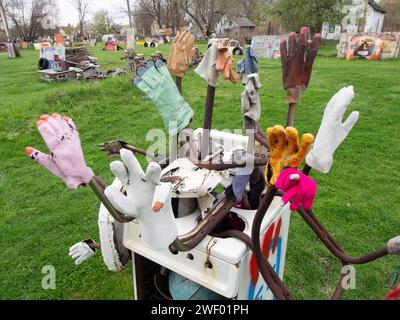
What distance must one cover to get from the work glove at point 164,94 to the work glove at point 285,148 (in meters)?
0.52

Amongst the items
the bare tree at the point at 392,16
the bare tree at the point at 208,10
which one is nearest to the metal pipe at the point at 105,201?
the bare tree at the point at 208,10

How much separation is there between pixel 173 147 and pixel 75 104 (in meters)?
4.79

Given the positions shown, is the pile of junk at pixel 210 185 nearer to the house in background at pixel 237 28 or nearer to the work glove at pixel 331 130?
the work glove at pixel 331 130

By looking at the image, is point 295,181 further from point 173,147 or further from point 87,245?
point 87,245

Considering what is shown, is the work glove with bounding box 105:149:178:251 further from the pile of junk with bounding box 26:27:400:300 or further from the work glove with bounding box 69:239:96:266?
the work glove with bounding box 69:239:96:266

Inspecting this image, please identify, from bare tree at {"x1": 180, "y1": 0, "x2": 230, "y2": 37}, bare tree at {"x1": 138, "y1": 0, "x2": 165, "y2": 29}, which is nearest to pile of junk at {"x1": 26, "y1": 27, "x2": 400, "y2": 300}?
bare tree at {"x1": 180, "y1": 0, "x2": 230, "y2": 37}

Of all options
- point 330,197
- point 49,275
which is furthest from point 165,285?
point 330,197

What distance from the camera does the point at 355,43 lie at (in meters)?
11.2

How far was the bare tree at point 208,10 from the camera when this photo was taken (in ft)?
74.3

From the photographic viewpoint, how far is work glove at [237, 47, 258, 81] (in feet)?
3.73

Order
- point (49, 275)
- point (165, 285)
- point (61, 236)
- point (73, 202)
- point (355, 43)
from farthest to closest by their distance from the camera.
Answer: point (355, 43), point (73, 202), point (61, 236), point (49, 275), point (165, 285)

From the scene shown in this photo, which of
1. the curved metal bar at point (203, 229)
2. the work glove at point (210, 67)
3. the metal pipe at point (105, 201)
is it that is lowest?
the curved metal bar at point (203, 229)

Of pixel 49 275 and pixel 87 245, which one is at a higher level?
pixel 87 245

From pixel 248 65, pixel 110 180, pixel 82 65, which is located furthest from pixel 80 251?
pixel 82 65
